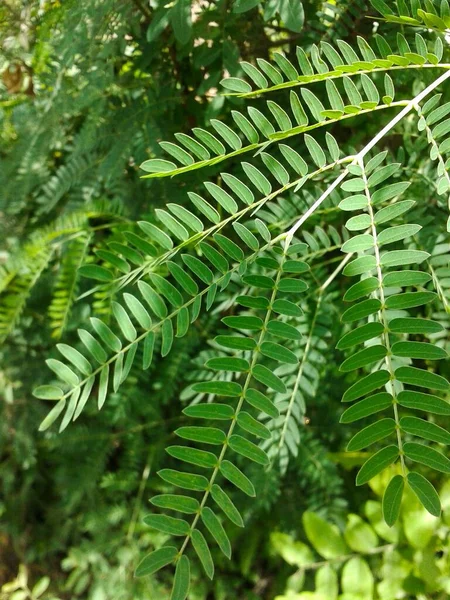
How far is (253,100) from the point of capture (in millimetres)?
900

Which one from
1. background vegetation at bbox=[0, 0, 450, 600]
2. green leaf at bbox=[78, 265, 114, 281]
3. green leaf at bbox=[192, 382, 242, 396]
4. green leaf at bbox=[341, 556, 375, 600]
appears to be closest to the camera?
green leaf at bbox=[192, 382, 242, 396]

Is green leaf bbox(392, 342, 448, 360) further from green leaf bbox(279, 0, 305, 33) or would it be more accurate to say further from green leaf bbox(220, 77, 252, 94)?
green leaf bbox(279, 0, 305, 33)

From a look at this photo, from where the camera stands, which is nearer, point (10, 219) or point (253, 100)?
point (253, 100)

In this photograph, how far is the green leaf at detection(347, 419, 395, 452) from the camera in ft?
1.57

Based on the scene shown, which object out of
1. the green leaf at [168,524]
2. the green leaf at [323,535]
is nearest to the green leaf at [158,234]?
the green leaf at [168,524]

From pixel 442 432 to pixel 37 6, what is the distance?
85cm

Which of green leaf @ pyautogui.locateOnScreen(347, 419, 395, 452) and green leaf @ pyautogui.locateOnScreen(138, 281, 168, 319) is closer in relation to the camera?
green leaf @ pyautogui.locateOnScreen(347, 419, 395, 452)

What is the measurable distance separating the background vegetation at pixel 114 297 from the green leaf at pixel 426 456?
0.98 feet

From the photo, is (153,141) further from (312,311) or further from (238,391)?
(238,391)

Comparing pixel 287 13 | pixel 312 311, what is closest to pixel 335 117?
pixel 287 13

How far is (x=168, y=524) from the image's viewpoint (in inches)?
20.0

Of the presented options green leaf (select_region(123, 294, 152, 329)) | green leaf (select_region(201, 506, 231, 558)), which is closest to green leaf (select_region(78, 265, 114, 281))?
green leaf (select_region(123, 294, 152, 329))

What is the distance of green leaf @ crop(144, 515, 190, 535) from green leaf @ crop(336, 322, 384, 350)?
0.19m

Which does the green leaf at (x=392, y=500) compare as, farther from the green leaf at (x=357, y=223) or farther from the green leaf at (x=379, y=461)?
the green leaf at (x=357, y=223)
